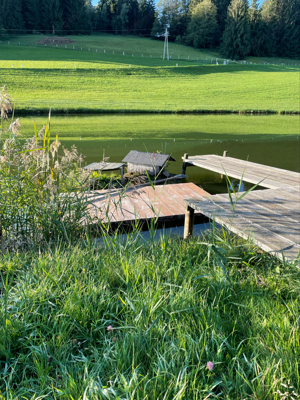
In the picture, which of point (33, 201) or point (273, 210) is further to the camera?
point (273, 210)

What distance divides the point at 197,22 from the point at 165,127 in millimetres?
51231

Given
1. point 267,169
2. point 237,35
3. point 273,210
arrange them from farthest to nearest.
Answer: point 237,35 → point 267,169 → point 273,210

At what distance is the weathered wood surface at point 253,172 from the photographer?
6072 millimetres

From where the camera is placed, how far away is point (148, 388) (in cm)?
136

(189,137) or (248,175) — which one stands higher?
(189,137)

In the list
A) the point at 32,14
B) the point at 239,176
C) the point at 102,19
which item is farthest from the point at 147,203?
the point at 102,19

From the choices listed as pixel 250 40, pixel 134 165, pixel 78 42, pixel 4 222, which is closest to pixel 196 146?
pixel 134 165

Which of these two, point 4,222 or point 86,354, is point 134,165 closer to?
point 4,222

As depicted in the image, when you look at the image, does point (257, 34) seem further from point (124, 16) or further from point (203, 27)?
point (124, 16)

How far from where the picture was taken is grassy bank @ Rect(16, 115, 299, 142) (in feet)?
44.5

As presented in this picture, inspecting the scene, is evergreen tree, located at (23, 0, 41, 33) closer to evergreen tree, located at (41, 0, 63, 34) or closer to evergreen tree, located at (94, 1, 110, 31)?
evergreen tree, located at (41, 0, 63, 34)

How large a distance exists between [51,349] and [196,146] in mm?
10931

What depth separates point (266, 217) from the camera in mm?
3547

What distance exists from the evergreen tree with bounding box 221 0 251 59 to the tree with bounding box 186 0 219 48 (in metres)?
4.05
